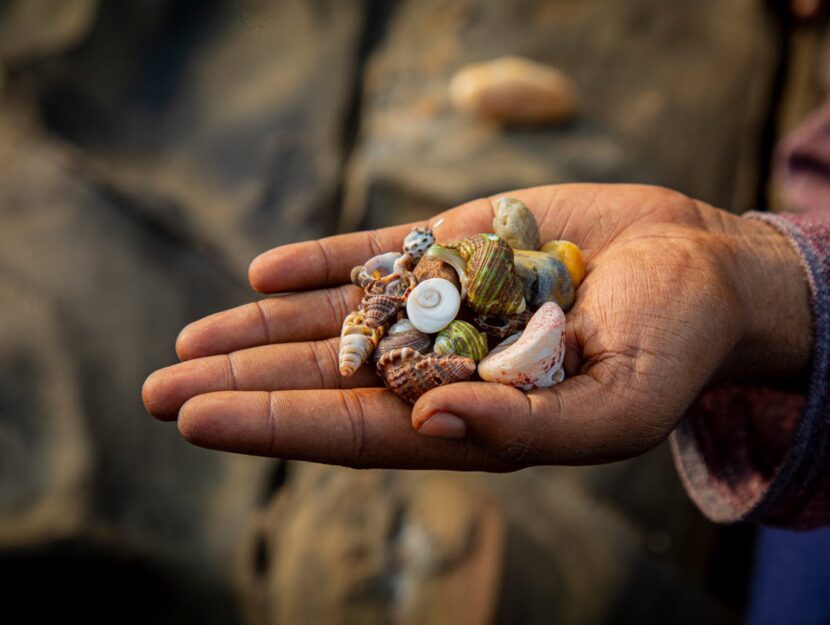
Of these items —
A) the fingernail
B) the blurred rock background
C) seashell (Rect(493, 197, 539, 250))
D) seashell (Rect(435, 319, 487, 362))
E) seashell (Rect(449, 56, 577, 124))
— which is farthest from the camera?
seashell (Rect(449, 56, 577, 124))

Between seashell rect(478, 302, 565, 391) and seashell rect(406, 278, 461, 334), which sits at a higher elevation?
seashell rect(406, 278, 461, 334)

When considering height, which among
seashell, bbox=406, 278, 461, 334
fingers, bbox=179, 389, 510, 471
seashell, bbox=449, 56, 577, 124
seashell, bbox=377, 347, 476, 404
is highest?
seashell, bbox=449, 56, 577, 124

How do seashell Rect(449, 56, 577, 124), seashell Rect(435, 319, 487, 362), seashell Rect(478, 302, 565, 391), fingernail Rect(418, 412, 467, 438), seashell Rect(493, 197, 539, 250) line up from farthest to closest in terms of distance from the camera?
1. seashell Rect(449, 56, 577, 124)
2. seashell Rect(493, 197, 539, 250)
3. seashell Rect(435, 319, 487, 362)
4. seashell Rect(478, 302, 565, 391)
5. fingernail Rect(418, 412, 467, 438)

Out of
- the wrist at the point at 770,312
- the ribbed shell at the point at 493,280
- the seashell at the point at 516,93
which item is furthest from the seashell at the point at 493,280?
the seashell at the point at 516,93

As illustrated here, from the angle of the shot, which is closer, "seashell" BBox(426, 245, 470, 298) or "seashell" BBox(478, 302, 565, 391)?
"seashell" BBox(478, 302, 565, 391)

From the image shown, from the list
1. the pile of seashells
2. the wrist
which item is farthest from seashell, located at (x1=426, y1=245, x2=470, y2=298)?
the wrist

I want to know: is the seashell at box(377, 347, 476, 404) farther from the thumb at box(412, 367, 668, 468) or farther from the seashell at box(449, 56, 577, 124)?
the seashell at box(449, 56, 577, 124)

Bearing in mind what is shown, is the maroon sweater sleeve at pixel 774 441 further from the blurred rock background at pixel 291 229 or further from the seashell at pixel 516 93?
the seashell at pixel 516 93

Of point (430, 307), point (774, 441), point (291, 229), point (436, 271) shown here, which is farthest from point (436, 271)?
point (291, 229)
